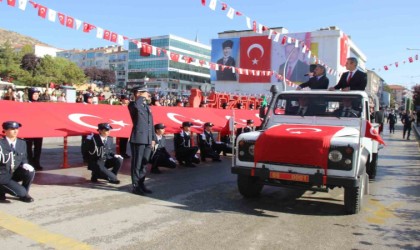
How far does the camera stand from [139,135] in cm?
711

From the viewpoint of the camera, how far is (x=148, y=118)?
286 inches

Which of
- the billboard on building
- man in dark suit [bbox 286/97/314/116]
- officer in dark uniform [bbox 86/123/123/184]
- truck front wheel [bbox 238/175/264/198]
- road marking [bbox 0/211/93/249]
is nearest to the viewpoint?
road marking [bbox 0/211/93/249]

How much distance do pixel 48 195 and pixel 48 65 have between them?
73.7 metres

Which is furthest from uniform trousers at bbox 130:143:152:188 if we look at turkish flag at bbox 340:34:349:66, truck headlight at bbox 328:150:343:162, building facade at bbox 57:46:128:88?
building facade at bbox 57:46:128:88

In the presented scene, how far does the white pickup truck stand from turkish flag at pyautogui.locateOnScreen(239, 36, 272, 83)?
274 feet

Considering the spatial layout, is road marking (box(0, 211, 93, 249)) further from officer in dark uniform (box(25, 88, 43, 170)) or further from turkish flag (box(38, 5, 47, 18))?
turkish flag (box(38, 5, 47, 18))

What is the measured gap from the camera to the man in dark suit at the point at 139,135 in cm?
711

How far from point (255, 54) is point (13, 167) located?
88.0 meters

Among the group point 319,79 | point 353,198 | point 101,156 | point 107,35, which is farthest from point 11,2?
point 353,198

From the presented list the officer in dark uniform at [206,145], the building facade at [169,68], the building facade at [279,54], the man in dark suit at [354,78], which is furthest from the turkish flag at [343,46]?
the man in dark suit at [354,78]

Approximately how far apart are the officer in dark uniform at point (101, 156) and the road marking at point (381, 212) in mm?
4897

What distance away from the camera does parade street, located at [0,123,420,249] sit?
15.6 feet

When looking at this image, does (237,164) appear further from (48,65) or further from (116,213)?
(48,65)

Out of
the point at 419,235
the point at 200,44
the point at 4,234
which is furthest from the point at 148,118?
the point at 200,44
